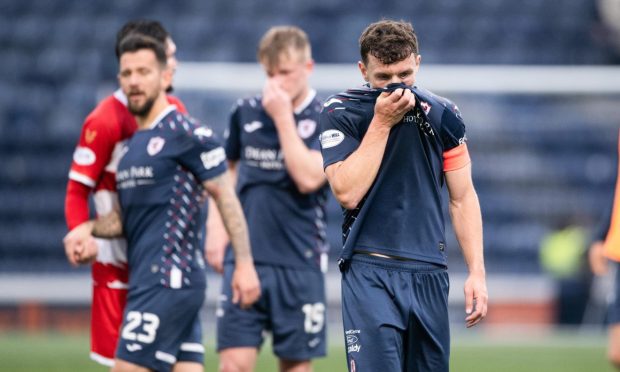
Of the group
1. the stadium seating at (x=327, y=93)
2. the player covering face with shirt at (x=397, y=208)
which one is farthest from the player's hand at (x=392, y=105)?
the stadium seating at (x=327, y=93)

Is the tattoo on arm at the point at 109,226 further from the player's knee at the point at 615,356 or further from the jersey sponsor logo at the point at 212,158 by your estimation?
the player's knee at the point at 615,356

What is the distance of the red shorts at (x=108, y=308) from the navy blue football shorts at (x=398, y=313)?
146cm

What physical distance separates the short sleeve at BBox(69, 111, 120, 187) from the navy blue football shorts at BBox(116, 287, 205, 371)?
615 mm

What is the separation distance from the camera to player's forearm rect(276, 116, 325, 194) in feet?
18.9

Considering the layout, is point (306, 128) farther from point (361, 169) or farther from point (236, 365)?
point (361, 169)

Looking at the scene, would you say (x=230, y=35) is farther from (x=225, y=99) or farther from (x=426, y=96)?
(x=426, y=96)

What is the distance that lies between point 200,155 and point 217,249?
1.10 meters

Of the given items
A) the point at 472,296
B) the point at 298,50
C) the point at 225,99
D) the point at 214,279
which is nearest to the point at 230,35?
the point at 225,99

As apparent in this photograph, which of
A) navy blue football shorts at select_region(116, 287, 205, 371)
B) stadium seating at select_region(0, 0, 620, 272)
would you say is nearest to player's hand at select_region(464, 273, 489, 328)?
navy blue football shorts at select_region(116, 287, 205, 371)

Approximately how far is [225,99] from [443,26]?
14.8 feet

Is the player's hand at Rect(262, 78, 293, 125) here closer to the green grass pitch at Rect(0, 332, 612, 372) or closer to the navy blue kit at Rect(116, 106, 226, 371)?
the navy blue kit at Rect(116, 106, 226, 371)

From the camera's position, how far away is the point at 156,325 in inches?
196

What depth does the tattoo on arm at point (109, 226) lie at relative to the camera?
514 cm

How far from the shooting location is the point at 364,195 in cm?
425
